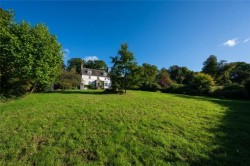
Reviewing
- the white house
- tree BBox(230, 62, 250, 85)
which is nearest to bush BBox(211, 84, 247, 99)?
the white house

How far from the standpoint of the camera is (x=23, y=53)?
11.2 m

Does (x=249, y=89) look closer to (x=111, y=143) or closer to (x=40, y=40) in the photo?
(x=111, y=143)

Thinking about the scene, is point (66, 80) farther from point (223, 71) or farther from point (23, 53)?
point (223, 71)

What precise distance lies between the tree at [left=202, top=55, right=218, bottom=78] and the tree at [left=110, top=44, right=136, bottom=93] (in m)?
44.7

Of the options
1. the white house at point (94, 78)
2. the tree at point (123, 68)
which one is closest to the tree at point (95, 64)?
the white house at point (94, 78)

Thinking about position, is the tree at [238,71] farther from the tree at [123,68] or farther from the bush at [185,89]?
the tree at [123,68]

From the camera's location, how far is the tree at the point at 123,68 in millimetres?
17172

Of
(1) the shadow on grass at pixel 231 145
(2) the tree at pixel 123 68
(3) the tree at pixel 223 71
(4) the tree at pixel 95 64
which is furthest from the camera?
(4) the tree at pixel 95 64

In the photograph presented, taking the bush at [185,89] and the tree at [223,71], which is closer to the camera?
the bush at [185,89]

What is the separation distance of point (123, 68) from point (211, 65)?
47.3 metres

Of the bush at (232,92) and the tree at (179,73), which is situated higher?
the tree at (179,73)

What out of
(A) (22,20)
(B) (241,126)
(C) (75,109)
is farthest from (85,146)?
(A) (22,20)

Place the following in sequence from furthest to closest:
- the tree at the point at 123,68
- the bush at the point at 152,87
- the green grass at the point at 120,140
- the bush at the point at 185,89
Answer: the bush at the point at 152,87 < the bush at the point at 185,89 < the tree at the point at 123,68 < the green grass at the point at 120,140

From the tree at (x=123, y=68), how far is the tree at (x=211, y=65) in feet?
147
